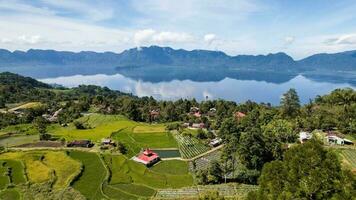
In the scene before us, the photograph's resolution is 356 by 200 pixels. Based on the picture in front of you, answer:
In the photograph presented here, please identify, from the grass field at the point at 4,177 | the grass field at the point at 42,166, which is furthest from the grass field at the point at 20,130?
the grass field at the point at 4,177

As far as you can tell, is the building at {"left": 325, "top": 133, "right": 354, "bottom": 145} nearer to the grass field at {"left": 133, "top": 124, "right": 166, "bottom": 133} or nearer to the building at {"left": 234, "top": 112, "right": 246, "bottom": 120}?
the building at {"left": 234, "top": 112, "right": 246, "bottom": 120}

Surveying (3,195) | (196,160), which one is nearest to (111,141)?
(196,160)

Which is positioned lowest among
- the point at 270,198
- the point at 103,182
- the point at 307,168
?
the point at 103,182

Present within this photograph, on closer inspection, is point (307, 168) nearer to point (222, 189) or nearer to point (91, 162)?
point (222, 189)

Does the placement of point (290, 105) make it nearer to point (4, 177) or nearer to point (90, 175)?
point (90, 175)

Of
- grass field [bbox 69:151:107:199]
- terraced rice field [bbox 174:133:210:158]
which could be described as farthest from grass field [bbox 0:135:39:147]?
terraced rice field [bbox 174:133:210:158]

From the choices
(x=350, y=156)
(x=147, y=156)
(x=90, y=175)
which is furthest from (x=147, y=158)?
(x=350, y=156)
